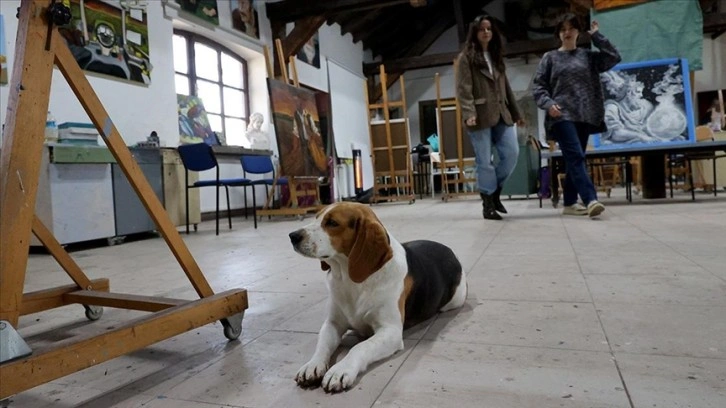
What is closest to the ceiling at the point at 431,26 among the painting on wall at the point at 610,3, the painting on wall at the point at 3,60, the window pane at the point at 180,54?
the painting on wall at the point at 610,3

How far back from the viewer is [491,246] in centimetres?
293

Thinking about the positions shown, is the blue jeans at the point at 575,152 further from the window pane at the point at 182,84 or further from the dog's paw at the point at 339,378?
the window pane at the point at 182,84

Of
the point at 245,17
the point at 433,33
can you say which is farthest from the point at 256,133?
the point at 433,33

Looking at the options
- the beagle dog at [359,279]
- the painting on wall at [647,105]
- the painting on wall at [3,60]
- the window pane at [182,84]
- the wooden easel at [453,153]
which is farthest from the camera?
the wooden easel at [453,153]

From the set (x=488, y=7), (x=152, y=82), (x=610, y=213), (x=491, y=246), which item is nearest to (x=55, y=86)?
(x=152, y=82)

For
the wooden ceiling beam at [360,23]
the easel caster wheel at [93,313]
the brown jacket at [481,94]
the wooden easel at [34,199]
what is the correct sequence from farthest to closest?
1. the wooden ceiling beam at [360,23]
2. the brown jacket at [481,94]
3. the easel caster wheel at [93,313]
4. the wooden easel at [34,199]

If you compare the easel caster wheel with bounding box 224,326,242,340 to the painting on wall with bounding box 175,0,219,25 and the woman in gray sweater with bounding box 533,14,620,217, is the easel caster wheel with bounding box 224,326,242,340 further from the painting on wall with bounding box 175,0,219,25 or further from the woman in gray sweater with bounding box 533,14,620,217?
the painting on wall with bounding box 175,0,219,25

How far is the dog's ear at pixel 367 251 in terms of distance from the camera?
1209 mm

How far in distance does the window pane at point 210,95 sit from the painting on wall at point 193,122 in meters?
0.29

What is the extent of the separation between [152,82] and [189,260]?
541 cm

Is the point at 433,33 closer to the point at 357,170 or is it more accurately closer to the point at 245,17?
the point at 357,170

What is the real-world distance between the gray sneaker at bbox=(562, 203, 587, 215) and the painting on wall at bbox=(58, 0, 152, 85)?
16.2 ft

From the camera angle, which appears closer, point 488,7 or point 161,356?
point 161,356

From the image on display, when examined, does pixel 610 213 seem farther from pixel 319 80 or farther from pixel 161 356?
pixel 319 80
